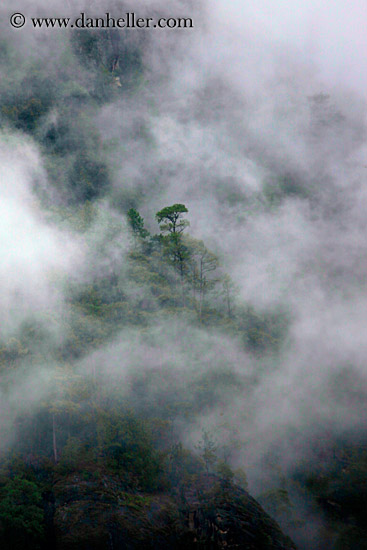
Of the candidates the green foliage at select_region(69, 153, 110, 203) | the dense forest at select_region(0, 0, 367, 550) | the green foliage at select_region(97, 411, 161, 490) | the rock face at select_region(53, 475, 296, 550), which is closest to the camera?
the rock face at select_region(53, 475, 296, 550)

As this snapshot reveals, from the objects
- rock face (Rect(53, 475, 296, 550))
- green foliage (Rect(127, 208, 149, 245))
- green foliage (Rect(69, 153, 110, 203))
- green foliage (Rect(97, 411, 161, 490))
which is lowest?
rock face (Rect(53, 475, 296, 550))

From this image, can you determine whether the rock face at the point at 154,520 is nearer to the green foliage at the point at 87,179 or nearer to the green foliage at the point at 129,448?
the green foliage at the point at 129,448

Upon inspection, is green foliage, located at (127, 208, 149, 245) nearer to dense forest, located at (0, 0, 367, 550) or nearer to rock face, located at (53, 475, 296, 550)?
dense forest, located at (0, 0, 367, 550)

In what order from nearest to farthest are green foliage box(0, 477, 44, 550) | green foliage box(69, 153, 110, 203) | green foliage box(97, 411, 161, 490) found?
1. green foliage box(0, 477, 44, 550)
2. green foliage box(97, 411, 161, 490)
3. green foliage box(69, 153, 110, 203)

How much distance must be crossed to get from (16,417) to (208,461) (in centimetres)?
1706

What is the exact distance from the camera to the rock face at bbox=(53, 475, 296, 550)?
904 inches

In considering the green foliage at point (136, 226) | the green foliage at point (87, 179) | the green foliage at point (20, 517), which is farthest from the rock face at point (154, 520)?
the green foliage at point (87, 179)

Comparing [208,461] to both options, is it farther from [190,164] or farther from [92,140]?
[190,164]

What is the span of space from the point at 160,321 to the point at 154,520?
65.4 ft

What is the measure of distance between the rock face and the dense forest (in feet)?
0.43

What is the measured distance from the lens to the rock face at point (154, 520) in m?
23.0

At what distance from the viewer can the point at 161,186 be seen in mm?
78125

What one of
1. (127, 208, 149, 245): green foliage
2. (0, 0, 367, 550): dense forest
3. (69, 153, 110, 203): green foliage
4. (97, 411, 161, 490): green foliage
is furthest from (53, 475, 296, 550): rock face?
(69, 153, 110, 203): green foliage

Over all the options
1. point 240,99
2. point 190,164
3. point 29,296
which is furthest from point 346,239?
point 29,296
